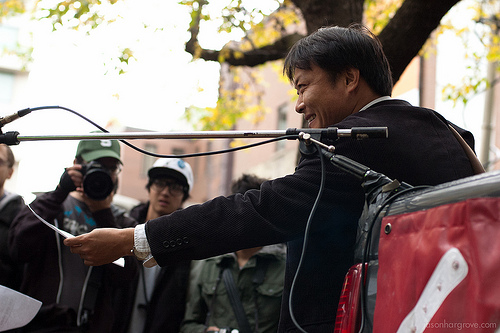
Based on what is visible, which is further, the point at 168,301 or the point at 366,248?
the point at 168,301

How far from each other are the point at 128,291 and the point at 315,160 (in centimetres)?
214

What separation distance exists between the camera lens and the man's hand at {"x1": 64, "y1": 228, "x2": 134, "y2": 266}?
141 cm

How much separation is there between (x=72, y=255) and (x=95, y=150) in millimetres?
650

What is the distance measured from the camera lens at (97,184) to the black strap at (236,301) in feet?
2.93

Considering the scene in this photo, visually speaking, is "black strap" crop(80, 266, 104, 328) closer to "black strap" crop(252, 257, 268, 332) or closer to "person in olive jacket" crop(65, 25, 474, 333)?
"black strap" crop(252, 257, 268, 332)

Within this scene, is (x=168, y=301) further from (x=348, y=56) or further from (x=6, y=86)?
(x=6, y=86)

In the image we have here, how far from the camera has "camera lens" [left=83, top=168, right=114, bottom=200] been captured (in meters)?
3.42

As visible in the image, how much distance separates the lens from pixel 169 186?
414cm

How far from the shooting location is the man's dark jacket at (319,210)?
194cm

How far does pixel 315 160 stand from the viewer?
1983 mm

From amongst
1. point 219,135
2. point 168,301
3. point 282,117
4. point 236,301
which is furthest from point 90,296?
point 282,117

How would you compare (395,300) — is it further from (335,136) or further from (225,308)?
(225,308)

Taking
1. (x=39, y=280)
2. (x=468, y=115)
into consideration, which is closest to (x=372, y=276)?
(x=39, y=280)

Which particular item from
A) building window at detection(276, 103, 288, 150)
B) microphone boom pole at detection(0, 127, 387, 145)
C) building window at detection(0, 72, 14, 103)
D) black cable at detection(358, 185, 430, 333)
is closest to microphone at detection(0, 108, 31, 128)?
microphone boom pole at detection(0, 127, 387, 145)
